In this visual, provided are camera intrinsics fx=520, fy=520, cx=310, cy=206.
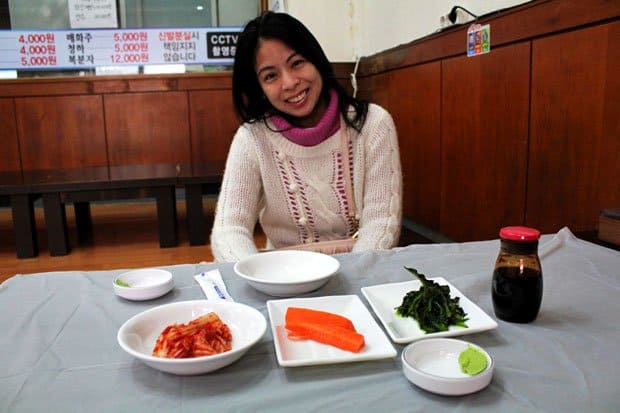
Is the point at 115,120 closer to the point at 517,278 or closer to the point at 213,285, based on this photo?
the point at 213,285

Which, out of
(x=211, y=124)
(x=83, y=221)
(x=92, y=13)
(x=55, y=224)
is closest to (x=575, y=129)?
(x=55, y=224)

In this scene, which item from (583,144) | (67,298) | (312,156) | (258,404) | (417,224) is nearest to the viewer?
(258,404)

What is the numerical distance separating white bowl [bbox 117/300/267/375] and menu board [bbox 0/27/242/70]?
148 inches

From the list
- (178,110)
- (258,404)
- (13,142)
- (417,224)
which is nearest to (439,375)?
(258,404)

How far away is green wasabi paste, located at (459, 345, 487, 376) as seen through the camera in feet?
1.88

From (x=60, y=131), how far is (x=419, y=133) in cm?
277

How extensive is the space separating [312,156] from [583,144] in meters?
0.84

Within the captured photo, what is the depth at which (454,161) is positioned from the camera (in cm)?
245

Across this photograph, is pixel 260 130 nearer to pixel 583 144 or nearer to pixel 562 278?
pixel 562 278

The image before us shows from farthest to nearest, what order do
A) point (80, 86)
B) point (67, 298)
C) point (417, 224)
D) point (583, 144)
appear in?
1. point (80, 86)
2. point (417, 224)
3. point (583, 144)
4. point (67, 298)

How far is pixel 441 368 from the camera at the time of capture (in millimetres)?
598

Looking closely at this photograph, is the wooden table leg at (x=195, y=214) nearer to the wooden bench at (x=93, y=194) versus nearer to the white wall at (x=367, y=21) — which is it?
the wooden bench at (x=93, y=194)

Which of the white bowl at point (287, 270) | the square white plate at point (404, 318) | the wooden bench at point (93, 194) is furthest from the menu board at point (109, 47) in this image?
Answer: the square white plate at point (404, 318)

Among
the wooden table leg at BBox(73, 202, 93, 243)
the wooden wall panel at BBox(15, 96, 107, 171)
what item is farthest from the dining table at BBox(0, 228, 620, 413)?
the wooden wall panel at BBox(15, 96, 107, 171)
